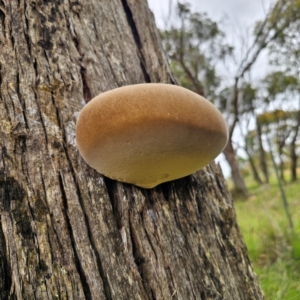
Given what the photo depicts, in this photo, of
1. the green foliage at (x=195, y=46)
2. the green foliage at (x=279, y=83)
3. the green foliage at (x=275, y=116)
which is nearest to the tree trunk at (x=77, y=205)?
the green foliage at (x=195, y=46)

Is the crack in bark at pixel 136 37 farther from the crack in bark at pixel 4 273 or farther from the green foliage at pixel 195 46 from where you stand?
the green foliage at pixel 195 46

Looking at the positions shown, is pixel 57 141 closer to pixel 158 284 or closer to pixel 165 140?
pixel 165 140

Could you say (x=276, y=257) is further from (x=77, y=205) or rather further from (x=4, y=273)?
(x=4, y=273)

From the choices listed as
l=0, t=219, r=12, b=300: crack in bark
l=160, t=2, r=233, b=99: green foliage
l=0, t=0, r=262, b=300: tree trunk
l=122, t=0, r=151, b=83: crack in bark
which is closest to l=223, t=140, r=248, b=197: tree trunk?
l=160, t=2, r=233, b=99: green foliage

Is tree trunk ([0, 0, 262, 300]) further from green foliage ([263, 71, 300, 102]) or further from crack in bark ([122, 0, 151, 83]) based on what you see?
green foliage ([263, 71, 300, 102])

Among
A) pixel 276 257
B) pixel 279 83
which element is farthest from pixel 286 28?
pixel 276 257
